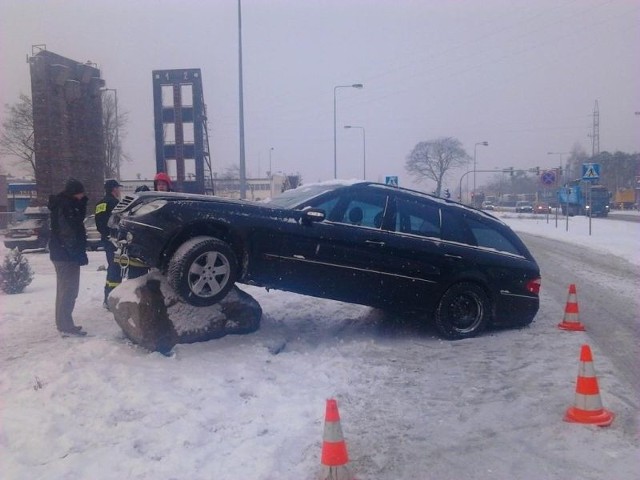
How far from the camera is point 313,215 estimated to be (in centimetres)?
656

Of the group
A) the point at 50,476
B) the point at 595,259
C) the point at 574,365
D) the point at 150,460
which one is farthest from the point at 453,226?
the point at 595,259

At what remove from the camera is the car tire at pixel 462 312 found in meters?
7.36

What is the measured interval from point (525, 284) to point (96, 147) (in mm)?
27071

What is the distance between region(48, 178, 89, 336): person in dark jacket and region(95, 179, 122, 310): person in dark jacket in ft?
3.28

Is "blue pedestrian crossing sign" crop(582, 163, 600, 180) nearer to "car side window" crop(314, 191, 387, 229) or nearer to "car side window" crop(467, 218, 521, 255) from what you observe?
"car side window" crop(467, 218, 521, 255)

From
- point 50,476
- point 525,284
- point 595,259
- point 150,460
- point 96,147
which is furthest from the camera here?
point 96,147

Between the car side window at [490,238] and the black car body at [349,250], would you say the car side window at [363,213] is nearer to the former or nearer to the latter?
the black car body at [349,250]

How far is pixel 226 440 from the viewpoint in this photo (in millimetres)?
4406

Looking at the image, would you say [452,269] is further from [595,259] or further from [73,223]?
[595,259]

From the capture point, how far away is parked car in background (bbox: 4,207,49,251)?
69.3 ft

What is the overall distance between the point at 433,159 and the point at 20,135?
34978 millimetres

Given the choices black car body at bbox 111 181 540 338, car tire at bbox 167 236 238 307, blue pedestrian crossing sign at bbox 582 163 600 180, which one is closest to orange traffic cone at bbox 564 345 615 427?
black car body at bbox 111 181 540 338

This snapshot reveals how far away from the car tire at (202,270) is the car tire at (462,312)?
2.65 metres

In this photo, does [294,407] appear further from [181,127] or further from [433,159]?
[433,159]
